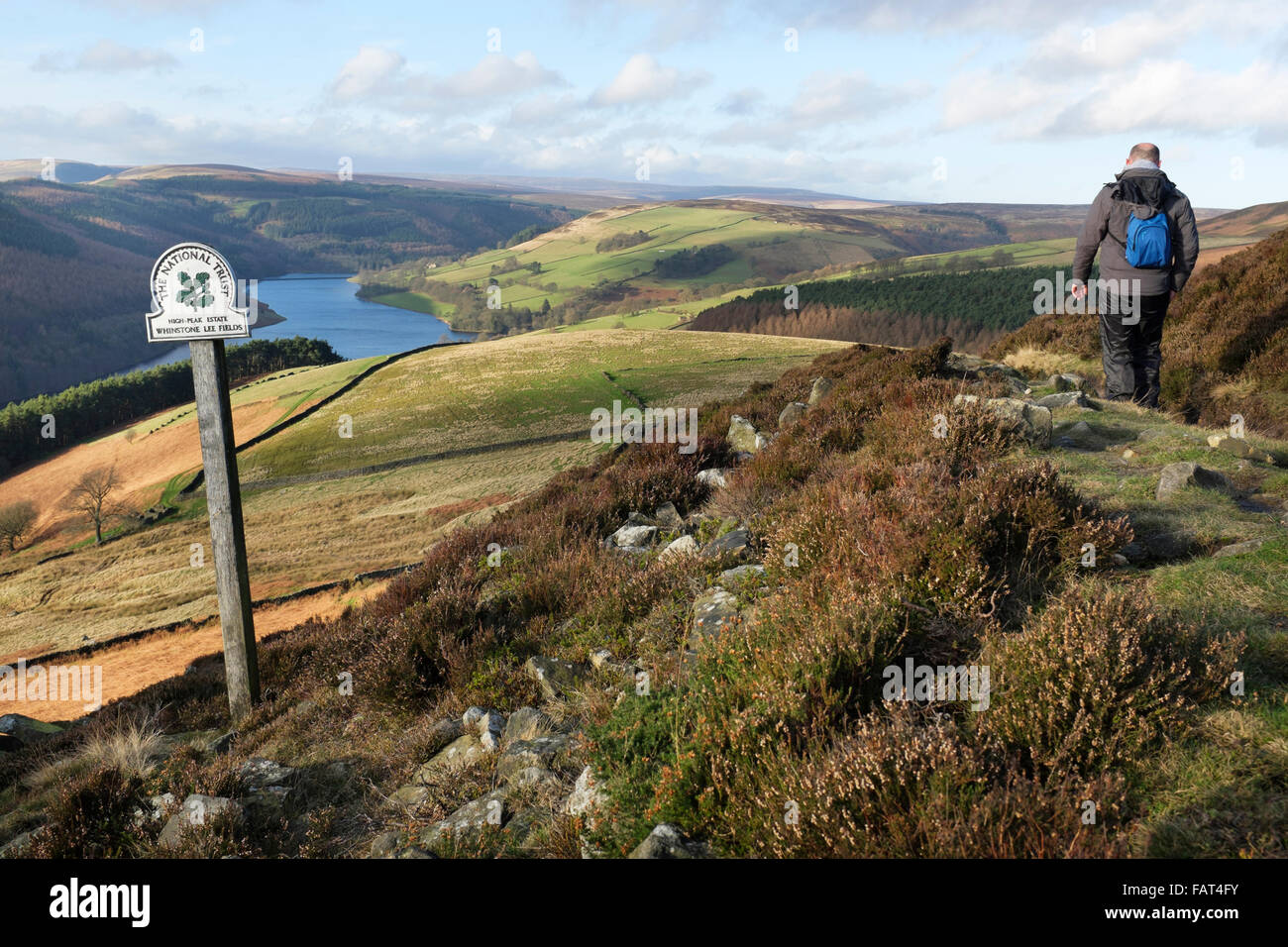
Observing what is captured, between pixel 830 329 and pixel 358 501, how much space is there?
7282 cm

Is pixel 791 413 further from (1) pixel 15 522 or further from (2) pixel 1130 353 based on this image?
(1) pixel 15 522

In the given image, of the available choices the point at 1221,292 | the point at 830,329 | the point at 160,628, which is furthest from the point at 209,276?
the point at 830,329

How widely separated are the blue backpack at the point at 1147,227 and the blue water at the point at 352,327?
366ft

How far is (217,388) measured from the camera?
265 inches

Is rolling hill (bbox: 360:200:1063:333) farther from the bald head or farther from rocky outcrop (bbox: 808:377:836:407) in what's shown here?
the bald head

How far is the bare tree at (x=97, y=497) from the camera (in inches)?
1609

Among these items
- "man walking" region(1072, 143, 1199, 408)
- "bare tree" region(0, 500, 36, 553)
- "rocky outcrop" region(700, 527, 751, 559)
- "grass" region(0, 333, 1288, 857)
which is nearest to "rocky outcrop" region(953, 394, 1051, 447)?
"grass" region(0, 333, 1288, 857)

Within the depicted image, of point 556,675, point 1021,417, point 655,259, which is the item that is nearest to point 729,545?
point 556,675

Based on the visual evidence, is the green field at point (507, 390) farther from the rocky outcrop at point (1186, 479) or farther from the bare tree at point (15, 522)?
the rocky outcrop at point (1186, 479)

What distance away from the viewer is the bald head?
8.50m

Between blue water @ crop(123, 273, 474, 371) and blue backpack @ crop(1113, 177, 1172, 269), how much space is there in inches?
4391

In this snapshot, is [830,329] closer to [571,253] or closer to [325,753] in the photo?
[325,753]

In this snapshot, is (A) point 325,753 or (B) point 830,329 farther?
(B) point 830,329

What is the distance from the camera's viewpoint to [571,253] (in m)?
180
